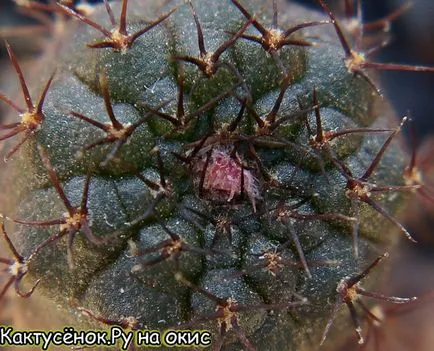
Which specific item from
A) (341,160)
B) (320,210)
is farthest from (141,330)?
(341,160)

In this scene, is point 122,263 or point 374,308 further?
point 374,308

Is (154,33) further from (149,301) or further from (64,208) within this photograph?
(149,301)

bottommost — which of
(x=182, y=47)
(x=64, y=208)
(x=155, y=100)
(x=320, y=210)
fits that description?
(x=320, y=210)

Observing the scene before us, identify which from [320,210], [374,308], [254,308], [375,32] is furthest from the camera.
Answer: [375,32]

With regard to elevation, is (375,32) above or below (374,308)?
above

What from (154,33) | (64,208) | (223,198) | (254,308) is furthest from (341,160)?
(64,208)

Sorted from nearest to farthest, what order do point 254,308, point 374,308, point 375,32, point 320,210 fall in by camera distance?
point 254,308 → point 320,210 → point 374,308 → point 375,32

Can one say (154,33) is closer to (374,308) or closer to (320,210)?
(320,210)
